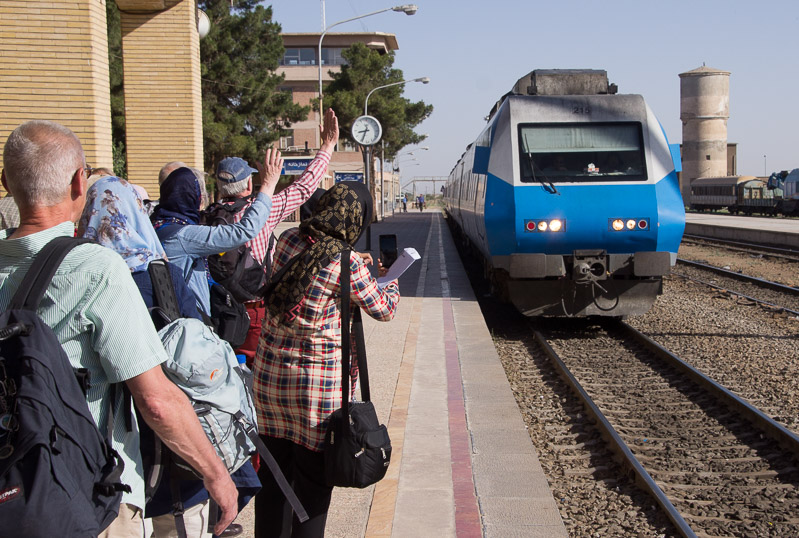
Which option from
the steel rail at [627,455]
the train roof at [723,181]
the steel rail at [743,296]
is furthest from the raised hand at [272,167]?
the train roof at [723,181]

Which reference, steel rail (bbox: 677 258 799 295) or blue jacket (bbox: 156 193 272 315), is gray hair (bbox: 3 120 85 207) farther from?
steel rail (bbox: 677 258 799 295)

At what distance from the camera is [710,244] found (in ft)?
88.5

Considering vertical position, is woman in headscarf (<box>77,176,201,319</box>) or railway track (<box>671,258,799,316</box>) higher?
woman in headscarf (<box>77,176,201,319</box>)

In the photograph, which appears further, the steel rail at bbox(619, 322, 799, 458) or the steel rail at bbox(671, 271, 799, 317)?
the steel rail at bbox(671, 271, 799, 317)

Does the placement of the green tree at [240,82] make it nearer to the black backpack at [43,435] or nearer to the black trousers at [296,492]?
the black trousers at [296,492]

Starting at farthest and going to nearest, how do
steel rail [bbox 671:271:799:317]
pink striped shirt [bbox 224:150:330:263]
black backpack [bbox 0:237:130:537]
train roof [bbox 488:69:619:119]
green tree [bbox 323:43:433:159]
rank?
1. green tree [bbox 323:43:433:159]
2. steel rail [bbox 671:271:799:317]
3. train roof [bbox 488:69:619:119]
4. pink striped shirt [bbox 224:150:330:263]
5. black backpack [bbox 0:237:130:537]

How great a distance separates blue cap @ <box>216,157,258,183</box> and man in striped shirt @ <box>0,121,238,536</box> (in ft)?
8.71

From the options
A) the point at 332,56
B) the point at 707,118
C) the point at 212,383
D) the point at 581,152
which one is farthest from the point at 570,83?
the point at 707,118

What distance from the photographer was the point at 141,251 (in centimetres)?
266

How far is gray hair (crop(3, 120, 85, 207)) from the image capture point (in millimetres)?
2059

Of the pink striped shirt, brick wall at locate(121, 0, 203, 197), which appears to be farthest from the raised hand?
brick wall at locate(121, 0, 203, 197)

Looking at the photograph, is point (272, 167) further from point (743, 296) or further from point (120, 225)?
point (743, 296)

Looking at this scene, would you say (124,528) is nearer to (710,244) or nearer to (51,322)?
(51,322)

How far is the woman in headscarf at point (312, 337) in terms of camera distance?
2.99 metres
